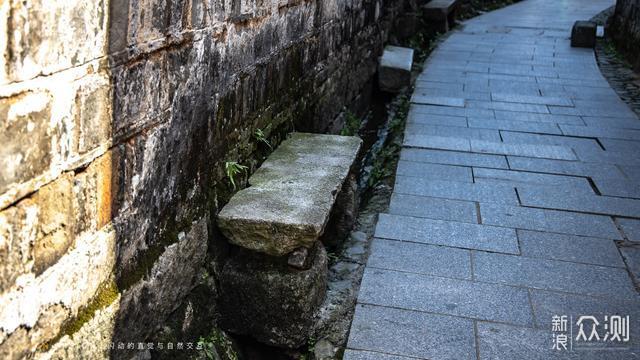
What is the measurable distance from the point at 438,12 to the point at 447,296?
30.2ft

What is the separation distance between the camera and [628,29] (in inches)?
406

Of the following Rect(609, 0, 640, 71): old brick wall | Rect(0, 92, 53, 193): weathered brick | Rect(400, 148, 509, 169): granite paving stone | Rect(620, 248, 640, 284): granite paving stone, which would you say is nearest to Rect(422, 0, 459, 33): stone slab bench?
Rect(609, 0, 640, 71): old brick wall

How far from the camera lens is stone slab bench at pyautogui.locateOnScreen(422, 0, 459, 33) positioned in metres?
11.7

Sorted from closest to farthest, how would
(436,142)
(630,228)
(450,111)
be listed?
A: 1. (630,228)
2. (436,142)
3. (450,111)

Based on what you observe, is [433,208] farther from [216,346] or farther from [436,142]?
[216,346]

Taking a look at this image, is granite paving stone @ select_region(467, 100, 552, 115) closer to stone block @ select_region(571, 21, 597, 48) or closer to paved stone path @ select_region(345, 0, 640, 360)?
paved stone path @ select_region(345, 0, 640, 360)

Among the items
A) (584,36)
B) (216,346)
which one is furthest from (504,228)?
(584,36)

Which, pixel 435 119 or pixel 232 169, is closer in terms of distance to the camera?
pixel 232 169

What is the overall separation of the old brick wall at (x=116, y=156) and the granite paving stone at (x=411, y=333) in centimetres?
73

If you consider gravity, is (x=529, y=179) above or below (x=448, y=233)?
above

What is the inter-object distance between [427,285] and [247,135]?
4.02ft

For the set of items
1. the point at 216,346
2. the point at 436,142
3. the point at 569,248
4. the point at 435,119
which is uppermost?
the point at 435,119

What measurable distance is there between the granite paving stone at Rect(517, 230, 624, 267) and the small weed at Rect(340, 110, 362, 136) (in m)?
2.28

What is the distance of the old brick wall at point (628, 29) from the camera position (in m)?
9.55
